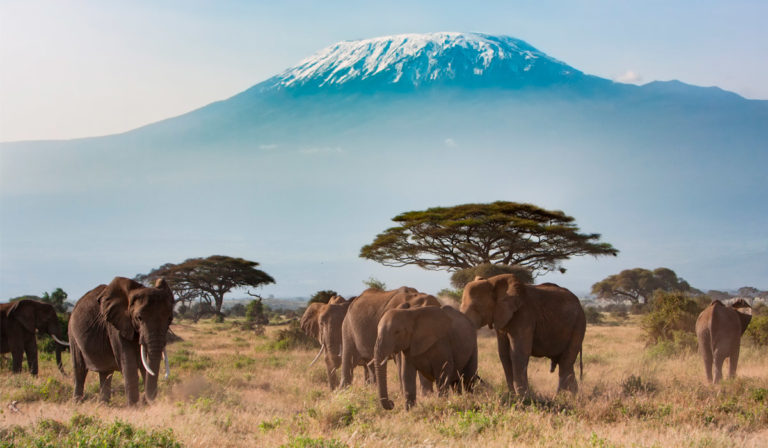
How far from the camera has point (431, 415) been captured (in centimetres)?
1091

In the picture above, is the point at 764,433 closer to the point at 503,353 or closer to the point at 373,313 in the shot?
the point at 503,353

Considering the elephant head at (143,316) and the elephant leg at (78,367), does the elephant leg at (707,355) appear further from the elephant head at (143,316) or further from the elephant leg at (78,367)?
the elephant leg at (78,367)

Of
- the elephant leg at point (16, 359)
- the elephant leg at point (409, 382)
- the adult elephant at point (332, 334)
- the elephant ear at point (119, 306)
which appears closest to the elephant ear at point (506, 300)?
the elephant leg at point (409, 382)

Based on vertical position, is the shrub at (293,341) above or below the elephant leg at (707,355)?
below

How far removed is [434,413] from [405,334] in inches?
49.5

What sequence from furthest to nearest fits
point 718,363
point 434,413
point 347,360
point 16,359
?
point 16,359, point 718,363, point 347,360, point 434,413

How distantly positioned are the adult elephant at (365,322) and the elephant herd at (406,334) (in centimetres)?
2

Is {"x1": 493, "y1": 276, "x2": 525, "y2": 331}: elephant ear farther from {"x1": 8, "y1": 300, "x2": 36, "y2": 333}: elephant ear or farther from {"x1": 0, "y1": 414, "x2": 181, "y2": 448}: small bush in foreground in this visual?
{"x1": 8, "y1": 300, "x2": 36, "y2": 333}: elephant ear

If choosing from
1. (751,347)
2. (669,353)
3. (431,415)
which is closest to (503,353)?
(431,415)

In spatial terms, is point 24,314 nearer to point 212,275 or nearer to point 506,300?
point 506,300

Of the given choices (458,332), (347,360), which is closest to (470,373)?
(458,332)

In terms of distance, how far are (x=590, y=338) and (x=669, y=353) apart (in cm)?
848

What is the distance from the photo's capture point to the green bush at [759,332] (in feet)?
80.2

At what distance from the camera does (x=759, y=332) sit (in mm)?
24609
